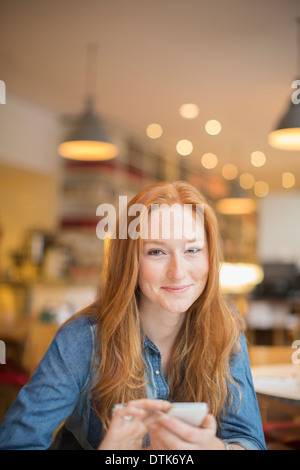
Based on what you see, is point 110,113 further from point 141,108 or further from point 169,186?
point 169,186

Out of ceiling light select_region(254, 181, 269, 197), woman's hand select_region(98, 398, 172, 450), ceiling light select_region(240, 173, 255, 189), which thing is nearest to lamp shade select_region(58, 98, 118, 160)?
woman's hand select_region(98, 398, 172, 450)

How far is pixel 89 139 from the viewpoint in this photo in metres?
4.80

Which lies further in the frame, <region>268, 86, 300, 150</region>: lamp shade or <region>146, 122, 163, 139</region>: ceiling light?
<region>146, 122, 163, 139</region>: ceiling light

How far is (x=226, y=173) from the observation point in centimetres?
1162

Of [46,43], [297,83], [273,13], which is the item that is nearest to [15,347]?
[46,43]

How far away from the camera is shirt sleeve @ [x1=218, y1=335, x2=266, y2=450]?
137 centimetres

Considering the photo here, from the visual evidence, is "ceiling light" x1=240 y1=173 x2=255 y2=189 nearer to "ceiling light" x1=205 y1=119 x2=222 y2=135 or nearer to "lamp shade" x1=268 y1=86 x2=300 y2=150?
"ceiling light" x1=205 y1=119 x2=222 y2=135

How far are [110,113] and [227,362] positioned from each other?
6.32m

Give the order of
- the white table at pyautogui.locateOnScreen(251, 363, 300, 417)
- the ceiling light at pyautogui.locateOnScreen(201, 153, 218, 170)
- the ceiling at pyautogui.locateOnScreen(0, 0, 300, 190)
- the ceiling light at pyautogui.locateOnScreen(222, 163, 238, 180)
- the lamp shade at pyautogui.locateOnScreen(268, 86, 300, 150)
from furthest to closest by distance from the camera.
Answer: the ceiling light at pyautogui.locateOnScreen(222, 163, 238, 180) < the ceiling light at pyautogui.locateOnScreen(201, 153, 218, 170) < the ceiling at pyautogui.locateOnScreen(0, 0, 300, 190) < the lamp shade at pyautogui.locateOnScreen(268, 86, 300, 150) < the white table at pyautogui.locateOnScreen(251, 363, 300, 417)

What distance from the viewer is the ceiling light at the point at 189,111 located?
22.7 ft

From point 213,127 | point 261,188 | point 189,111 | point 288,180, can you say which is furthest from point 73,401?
point 261,188

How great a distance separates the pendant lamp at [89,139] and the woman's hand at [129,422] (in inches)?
152

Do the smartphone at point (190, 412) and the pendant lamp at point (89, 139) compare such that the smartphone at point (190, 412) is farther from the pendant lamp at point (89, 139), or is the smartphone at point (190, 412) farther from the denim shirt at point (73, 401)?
the pendant lamp at point (89, 139)

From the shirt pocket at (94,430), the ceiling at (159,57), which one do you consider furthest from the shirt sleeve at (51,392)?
the ceiling at (159,57)
